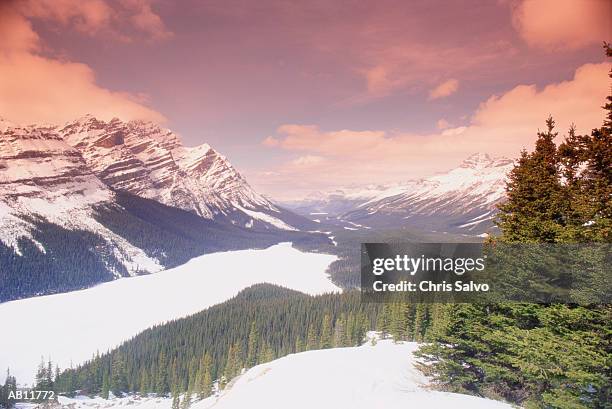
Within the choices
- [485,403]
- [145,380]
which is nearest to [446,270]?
[485,403]

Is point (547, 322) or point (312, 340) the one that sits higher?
point (547, 322)

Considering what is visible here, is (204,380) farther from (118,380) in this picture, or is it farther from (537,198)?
(537,198)

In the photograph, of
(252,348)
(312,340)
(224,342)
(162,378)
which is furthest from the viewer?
(224,342)

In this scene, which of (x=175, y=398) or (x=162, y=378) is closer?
(x=175, y=398)

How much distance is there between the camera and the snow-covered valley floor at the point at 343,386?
62.8 ft

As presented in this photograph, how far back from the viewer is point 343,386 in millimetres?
22125

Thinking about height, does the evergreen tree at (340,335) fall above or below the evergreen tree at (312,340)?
above

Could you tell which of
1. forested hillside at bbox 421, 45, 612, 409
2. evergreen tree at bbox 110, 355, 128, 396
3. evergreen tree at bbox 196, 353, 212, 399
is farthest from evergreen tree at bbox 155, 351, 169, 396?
forested hillside at bbox 421, 45, 612, 409

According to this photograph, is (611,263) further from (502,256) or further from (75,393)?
(75,393)

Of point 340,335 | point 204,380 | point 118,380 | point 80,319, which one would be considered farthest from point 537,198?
point 80,319

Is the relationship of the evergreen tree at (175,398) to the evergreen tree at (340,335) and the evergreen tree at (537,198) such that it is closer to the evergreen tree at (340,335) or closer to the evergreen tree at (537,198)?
the evergreen tree at (340,335)

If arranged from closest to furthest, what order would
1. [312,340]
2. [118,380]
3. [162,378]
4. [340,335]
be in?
1. [340,335]
2. [118,380]
3. [162,378]
4. [312,340]

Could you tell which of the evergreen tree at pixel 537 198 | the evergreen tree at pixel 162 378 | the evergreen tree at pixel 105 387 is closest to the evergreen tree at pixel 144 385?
the evergreen tree at pixel 162 378

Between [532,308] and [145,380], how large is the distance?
8834cm
